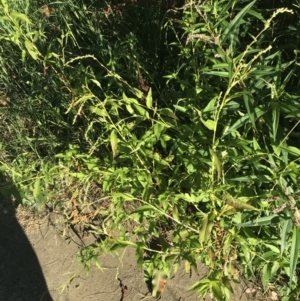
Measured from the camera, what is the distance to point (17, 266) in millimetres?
3119

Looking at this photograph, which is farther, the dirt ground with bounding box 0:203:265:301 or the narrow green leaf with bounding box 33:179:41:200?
the dirt ground with bounding box 0:203:265:301

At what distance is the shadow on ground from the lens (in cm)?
298

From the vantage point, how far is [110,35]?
349 cm

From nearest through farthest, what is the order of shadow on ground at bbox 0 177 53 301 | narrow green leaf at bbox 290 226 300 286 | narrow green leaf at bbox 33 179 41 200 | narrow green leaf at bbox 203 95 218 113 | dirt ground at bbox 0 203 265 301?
narrow green leaf at bbox 290 226 300 286
narrow green leaf at bbox 203 95 218 113
narrow green leaf at bbox 33 179 41 200
dirt ground at bbox 0 203 265 301
shadow on ground at bbox 0 177 53 301

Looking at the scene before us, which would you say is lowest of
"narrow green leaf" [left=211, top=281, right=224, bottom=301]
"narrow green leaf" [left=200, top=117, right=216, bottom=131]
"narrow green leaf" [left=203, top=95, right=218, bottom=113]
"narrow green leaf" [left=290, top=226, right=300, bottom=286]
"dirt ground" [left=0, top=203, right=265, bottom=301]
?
"dirt ground" [left=0, top=203, right=265, bottom=301]

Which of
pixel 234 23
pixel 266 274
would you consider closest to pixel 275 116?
pixel 234 23

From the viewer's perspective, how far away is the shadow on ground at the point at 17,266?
117 inches

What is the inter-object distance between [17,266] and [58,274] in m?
0.31

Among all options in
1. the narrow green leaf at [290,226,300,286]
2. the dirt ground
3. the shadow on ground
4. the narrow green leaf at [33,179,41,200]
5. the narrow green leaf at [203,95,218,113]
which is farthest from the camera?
the shadow on ground

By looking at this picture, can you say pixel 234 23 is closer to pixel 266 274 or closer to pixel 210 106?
pixel 210 106

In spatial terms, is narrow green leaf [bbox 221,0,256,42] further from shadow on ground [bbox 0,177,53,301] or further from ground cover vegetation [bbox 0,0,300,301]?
shadow on ground [bbox 0,177,53,301]

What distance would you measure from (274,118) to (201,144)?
0.54 metres

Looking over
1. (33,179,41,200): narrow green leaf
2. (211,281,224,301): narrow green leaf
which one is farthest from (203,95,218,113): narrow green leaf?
(33,179,41,200): narrow green leaf

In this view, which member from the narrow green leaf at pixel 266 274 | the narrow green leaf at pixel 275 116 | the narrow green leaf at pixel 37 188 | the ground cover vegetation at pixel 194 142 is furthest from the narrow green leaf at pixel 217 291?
the narrow green leaf at pixel 37 188
